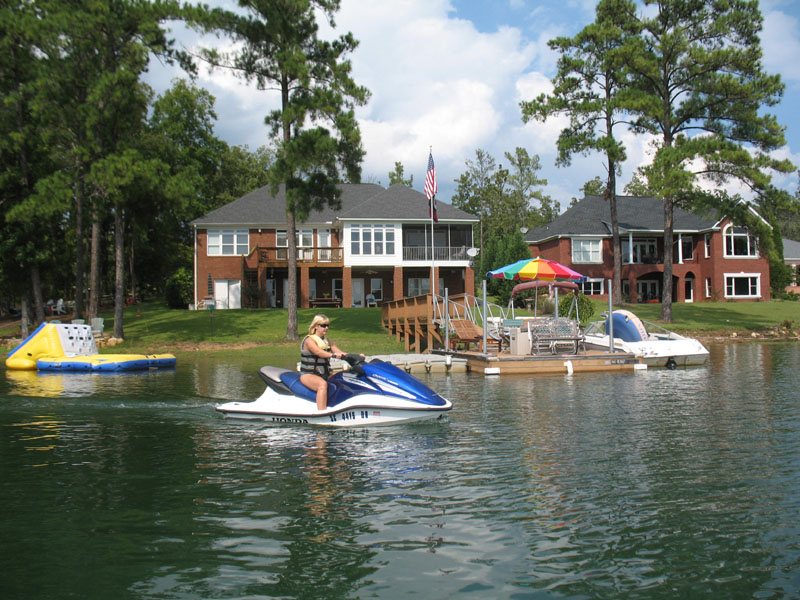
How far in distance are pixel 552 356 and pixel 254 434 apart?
41.1 ft

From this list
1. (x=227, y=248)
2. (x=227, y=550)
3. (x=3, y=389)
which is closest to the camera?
(x=227, y=550)

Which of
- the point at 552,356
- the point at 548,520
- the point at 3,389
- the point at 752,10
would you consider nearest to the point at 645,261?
the point at 752,10

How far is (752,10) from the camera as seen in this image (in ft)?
115

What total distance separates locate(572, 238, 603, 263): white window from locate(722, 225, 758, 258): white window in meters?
9.75

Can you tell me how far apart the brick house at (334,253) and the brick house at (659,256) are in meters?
10.2

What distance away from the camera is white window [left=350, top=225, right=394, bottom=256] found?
47188 millimetres

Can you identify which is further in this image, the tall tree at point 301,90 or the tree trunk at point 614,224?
the tree trunk at point 614,224

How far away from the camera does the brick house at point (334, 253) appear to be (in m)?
47.1

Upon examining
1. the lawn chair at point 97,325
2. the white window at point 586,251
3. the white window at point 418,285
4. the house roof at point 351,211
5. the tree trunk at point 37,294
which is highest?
the house roof at point 351,211

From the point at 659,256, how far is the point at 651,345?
118 ft

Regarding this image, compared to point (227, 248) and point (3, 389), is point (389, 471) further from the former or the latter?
point (227, 248)

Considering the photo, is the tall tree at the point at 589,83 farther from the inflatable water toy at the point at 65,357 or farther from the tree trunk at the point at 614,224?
the inflatable water toy at the point at 65,357

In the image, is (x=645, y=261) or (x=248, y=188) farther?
(x=248, y=188)

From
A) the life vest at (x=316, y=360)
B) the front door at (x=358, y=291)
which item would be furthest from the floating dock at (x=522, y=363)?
the front door at (x=358, y=291)
